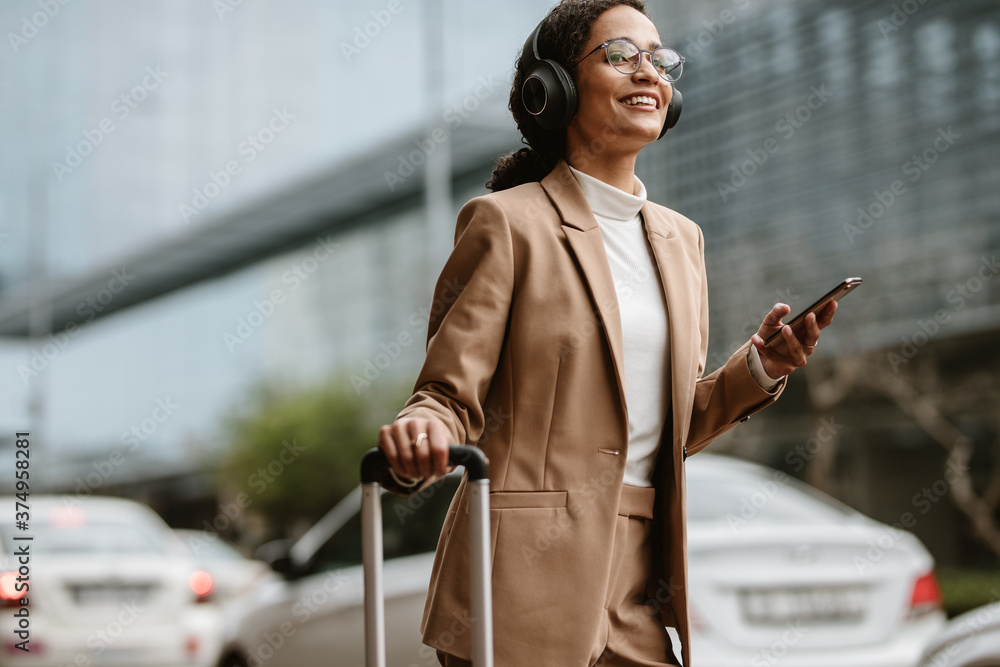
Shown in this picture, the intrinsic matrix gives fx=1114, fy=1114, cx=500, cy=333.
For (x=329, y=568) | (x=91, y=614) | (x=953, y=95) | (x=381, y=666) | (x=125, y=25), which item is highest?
(x=125, y=25)

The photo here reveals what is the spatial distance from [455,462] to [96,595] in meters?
6.10

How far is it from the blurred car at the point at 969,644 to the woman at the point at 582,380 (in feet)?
5.61

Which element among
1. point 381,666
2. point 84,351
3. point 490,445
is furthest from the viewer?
point 84,351

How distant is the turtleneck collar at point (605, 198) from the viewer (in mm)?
2008

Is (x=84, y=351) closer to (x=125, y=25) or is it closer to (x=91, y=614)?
(x=125, y=25)

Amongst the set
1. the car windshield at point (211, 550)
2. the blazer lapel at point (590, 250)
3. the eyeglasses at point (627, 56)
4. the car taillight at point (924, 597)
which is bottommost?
the car windshield at point (211, 550)

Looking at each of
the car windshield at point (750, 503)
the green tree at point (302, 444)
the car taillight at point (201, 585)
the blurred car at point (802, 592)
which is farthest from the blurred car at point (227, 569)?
the green tree at point (302, 444)

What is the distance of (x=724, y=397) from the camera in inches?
80.0

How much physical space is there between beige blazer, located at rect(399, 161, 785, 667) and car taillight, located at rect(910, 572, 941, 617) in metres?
2.90

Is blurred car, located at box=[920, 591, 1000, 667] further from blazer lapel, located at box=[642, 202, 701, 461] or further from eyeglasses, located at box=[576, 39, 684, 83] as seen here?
eyeglasses, located at box=[576, 39, 684, 83]

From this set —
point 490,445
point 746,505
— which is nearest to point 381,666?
point 490,445

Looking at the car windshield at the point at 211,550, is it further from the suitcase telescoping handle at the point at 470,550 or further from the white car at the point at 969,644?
Answer: the suitcase telescoping handle at the point at 470,550

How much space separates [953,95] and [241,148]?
13430mm

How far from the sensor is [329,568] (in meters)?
5.25
